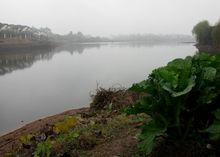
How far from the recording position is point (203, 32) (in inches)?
2520

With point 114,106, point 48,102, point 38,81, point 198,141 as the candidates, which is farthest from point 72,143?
point 38,81

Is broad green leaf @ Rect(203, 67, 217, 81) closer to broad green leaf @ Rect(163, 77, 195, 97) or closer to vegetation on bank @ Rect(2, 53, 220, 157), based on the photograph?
vegetation on bank @ Rect(2, 53, 220, 157)

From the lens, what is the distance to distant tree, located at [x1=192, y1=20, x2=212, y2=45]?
63188 millimetres

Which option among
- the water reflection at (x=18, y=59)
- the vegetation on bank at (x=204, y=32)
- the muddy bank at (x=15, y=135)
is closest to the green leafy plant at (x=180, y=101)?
the muddy bank at (x=15, y=135)

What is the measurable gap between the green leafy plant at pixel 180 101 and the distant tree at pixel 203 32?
6131cm

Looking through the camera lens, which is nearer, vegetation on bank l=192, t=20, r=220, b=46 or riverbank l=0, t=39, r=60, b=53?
vegetation on bank l=192, t=20, r=220, b=46

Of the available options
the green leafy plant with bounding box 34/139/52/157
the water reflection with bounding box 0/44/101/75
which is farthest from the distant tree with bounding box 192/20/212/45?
the green leafy plant with bounding box 34/139/52/157

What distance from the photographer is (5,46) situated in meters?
72.9

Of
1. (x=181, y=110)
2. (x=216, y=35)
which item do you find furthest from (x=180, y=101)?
(x=216, y=35)

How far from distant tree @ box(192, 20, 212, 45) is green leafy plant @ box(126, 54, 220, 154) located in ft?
201

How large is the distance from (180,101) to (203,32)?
6396 cm

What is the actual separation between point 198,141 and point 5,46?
74.1 meters

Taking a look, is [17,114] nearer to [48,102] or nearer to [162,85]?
[48,102]

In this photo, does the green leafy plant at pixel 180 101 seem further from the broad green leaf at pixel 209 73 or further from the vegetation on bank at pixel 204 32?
the vegetation on bank at pixel 204 32
